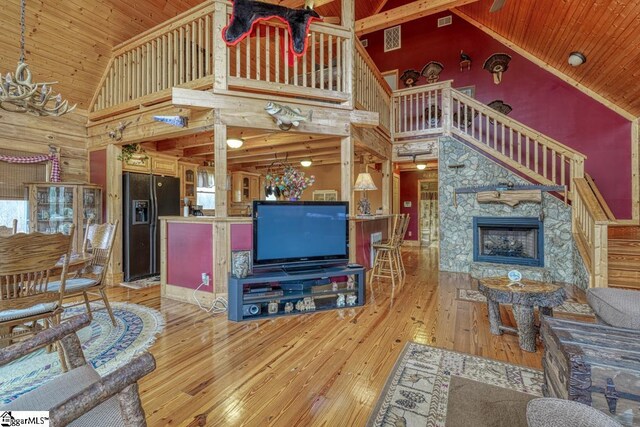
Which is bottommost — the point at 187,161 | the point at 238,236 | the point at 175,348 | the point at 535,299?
the point at 175,348

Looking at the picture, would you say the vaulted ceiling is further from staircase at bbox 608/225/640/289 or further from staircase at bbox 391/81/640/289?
staircase at bbox 608/225/640/289

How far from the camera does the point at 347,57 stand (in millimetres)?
4047

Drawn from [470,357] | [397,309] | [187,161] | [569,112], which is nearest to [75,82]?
[187,161]

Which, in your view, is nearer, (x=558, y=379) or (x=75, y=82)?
(x=558, y=379)

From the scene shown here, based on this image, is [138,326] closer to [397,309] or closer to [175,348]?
[175,348]

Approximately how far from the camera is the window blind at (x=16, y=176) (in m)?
4.00

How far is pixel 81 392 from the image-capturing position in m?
0.76

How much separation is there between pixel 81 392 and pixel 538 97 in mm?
7914

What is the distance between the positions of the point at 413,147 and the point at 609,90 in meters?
3.33

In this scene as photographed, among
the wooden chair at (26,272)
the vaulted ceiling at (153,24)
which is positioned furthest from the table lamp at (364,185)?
the wooden chair at (26,272)

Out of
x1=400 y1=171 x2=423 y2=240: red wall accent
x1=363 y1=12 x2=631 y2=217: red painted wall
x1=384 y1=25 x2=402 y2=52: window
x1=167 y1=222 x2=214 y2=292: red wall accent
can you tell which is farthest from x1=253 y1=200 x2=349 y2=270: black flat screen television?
x1=384 y1=25 x2=402 y2=52: window

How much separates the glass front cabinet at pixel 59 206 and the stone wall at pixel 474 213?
19.5ft

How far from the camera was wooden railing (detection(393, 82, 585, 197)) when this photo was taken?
467cm

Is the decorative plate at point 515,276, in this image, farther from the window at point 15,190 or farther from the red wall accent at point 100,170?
the window at point 15,190
